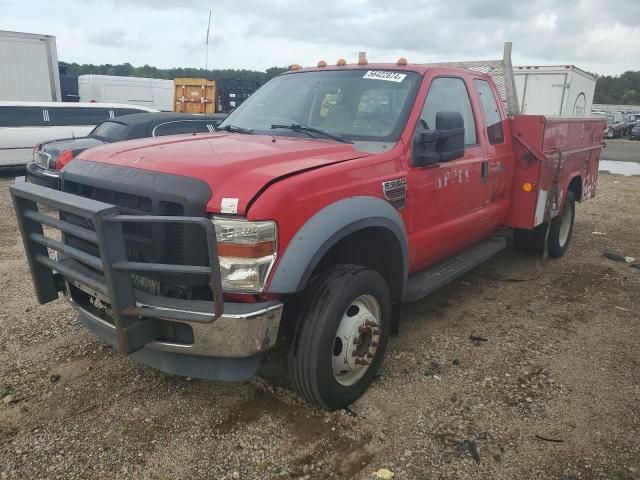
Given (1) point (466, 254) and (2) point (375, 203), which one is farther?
(1) point (466, 254)

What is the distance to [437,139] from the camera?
11.2 feet

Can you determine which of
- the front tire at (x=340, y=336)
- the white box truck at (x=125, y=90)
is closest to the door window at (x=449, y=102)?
the front tire at (x=340, y=336)

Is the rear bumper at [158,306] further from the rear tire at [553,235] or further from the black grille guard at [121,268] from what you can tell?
the rear tire at [553,235]

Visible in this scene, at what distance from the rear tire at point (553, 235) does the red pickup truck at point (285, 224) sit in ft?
5.81

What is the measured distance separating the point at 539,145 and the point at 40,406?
14.4 feet

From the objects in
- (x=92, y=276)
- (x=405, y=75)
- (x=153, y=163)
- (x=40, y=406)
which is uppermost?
(x=405, y=75)

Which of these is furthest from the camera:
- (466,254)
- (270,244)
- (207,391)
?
(466,254)

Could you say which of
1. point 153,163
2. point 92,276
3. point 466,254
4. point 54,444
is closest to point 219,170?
point 153,163

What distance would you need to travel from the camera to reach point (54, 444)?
272 centimetres

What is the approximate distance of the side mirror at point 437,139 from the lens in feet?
11.2

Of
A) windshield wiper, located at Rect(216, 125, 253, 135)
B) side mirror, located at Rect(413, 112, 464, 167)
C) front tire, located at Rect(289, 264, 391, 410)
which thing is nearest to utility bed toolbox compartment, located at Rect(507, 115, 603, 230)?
side mirror, located at Rect(413, 112, 464, 167)

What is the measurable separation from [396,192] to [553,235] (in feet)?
11.2

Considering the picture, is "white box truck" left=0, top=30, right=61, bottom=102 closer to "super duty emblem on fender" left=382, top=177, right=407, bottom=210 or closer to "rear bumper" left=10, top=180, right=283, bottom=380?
"rear bumper" left=10, top=180, right=283, bottom=380

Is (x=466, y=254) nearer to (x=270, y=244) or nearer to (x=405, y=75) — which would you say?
(x=405, y=75)
